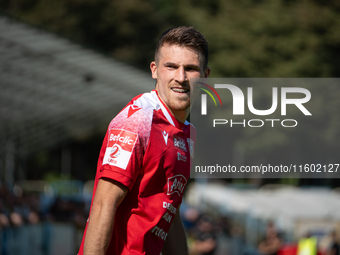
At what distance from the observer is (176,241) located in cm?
272

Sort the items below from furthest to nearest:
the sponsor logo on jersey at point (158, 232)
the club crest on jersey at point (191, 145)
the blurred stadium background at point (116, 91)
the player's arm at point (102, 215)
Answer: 1. the blurred stadium background at point (116, 91)
2. the club crest on jersey at point (191, 145)
3. the sponsor logo on jersey at point (158, 232)
4. the player's arm at point (102, 215)

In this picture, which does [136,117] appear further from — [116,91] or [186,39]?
[116,91]

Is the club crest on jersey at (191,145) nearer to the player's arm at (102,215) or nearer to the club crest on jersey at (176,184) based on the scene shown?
the club crest on jersey at (176,184)

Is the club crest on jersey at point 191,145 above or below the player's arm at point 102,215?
above

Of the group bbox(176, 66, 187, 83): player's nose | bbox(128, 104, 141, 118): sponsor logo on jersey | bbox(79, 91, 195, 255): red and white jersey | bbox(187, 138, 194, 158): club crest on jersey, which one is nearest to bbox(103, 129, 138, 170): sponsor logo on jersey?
bbox(79, 91, 195, 255): red and white jersey

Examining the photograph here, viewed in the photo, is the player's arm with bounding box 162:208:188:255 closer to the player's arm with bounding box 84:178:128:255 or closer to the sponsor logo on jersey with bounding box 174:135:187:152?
the sponsor logo on jersey with bounding box 174:135:187:152

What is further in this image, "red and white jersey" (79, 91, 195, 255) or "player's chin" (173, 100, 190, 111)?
"player's chin" (173, 100, 190, 111)

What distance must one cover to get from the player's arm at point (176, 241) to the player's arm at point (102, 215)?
779 millimetres

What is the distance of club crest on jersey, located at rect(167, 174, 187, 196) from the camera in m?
2.22

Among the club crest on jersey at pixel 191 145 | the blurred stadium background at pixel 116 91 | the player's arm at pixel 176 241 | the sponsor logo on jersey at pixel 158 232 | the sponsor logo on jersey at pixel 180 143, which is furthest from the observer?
the blurred stadium background at pixel 116 91

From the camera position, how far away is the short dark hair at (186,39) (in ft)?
7.58

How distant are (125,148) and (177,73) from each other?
0.50 meters

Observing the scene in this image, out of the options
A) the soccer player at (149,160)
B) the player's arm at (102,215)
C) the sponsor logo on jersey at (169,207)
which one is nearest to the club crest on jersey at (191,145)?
the soccer player at (149,160)

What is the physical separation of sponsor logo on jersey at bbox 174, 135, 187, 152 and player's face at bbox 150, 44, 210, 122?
0.12 meters
